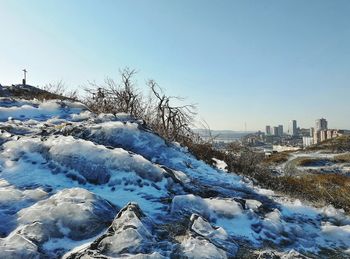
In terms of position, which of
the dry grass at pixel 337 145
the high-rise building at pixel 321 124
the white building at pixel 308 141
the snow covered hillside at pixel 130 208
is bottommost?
the white building at pixel 308 141

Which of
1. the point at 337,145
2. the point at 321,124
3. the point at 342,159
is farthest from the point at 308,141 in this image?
the point at 342,159

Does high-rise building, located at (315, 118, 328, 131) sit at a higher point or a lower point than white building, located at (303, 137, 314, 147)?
higher

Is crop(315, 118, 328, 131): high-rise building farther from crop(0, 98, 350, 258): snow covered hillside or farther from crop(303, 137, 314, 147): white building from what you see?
crop(0, 98, 350, 258): snow covered hillside

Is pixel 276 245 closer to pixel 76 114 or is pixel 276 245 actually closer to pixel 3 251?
pixel 3 251

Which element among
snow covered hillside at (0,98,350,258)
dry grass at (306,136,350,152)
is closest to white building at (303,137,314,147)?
dry grass at (306,136,350,152)

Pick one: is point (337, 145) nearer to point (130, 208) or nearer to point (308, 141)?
point (130, 208)

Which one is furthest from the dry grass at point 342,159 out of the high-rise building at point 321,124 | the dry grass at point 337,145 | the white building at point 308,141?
the high-rise building at point 321,124

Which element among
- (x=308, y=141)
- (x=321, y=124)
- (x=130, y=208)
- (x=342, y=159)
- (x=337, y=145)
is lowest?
(x=308, y=141)

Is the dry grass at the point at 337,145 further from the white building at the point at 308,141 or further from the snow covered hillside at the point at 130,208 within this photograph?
the white building at the point at 308,141

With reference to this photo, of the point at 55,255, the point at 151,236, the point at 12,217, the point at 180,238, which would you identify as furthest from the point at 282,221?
the point at 12,217
